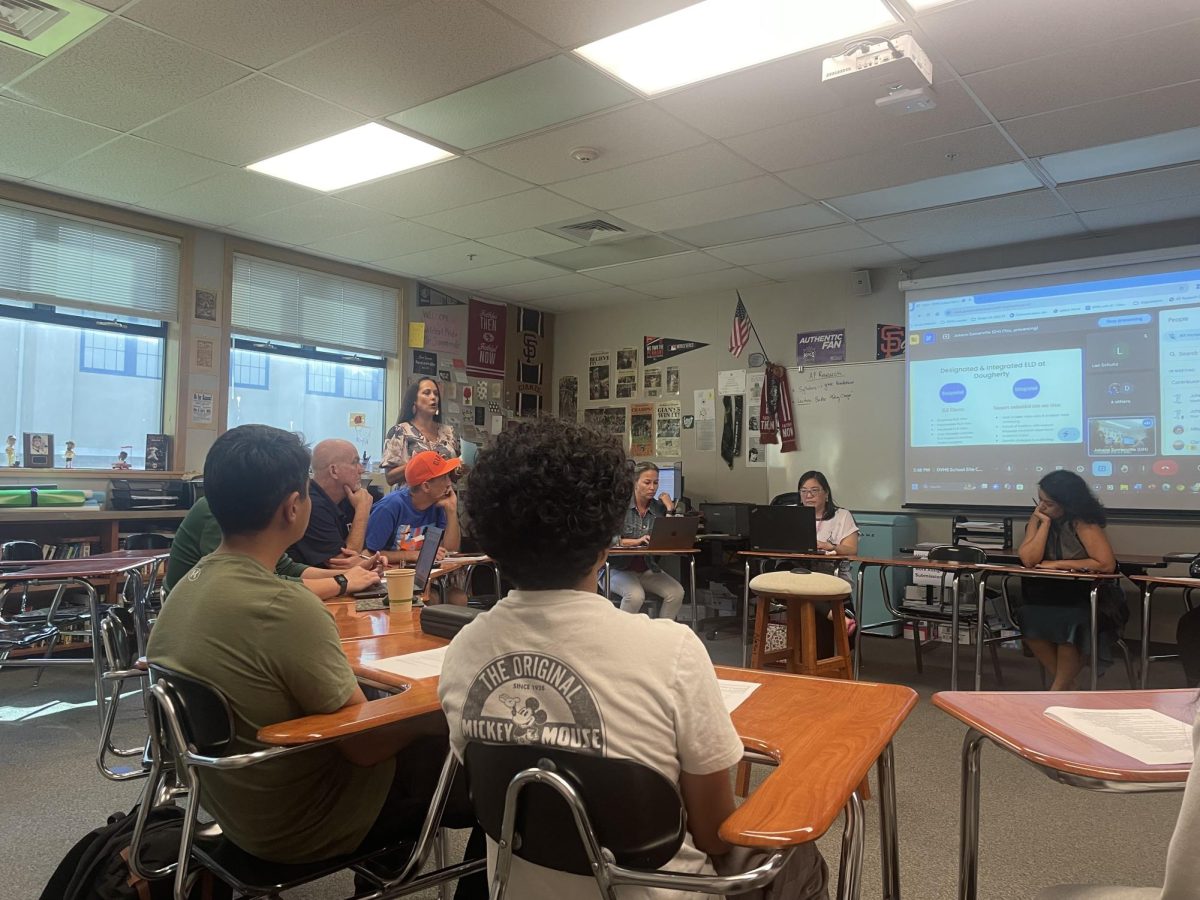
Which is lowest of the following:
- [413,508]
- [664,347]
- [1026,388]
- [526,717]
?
[526,717]

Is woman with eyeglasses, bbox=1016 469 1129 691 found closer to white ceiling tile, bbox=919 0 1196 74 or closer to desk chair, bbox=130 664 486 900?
white ceiling tile, bbox=919 0 1196 74

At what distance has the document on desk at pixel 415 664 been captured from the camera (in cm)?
158

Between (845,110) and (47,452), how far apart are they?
190 inches

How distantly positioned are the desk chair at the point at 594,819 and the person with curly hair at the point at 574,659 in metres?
0.03

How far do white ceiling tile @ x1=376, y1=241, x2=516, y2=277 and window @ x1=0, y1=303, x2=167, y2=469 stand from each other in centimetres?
172

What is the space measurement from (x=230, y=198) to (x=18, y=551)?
224 cm

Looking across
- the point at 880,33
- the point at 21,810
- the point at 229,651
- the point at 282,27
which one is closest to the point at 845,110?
the point at 880,33

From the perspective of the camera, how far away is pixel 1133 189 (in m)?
4.47

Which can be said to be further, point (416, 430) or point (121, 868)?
point (416, 430)

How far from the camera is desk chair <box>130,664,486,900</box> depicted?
51.8 inches

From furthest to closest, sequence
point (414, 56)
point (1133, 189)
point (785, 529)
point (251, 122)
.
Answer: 1. point (785, 529)
2. point (1133, 189)
3. point (251, 122)
4. point (414, 56)

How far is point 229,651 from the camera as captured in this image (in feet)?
4.43

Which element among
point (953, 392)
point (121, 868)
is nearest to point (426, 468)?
point (121, 868)

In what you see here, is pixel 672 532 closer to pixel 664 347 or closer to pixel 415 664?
pixel 664 347
